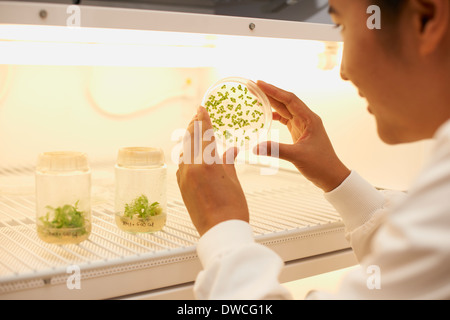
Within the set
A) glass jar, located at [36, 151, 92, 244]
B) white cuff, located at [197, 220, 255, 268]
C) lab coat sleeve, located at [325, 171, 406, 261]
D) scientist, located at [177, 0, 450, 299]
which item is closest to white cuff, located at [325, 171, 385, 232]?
lab coat sleeve, located at [325, 171, 406, 261]

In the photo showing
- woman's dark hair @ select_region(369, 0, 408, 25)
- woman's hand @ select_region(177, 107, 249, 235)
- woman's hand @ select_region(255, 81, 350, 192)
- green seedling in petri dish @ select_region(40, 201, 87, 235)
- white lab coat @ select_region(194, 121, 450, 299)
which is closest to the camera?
white lab coat @ select_region(194, 121, 450, 299)

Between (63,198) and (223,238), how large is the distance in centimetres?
34

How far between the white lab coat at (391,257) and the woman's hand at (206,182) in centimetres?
4

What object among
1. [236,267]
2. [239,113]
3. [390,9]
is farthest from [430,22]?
[239,113]

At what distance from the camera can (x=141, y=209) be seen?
93 centimetres

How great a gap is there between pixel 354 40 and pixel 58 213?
55cm

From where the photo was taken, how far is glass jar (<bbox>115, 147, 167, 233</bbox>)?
0.92 meters

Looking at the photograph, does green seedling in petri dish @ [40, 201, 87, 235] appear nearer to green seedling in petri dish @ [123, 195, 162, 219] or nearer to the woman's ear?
green seedling in petri dish @ [123, 195, 162, 219]

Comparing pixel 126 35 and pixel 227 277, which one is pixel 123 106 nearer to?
pixel 126 35

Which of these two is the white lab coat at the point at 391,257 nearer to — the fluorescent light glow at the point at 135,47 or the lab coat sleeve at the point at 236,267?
the lab coat sleeve at the point at 236,267

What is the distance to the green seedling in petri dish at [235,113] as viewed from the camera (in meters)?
1.00

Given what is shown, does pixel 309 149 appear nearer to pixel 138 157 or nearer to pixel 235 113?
pixel 235 113

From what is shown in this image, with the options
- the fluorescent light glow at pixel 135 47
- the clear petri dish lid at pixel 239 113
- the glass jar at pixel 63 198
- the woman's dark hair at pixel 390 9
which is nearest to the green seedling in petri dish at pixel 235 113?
the clear petri dish lid at pixel 239 113

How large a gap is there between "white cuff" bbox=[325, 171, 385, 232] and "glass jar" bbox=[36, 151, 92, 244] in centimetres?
46
